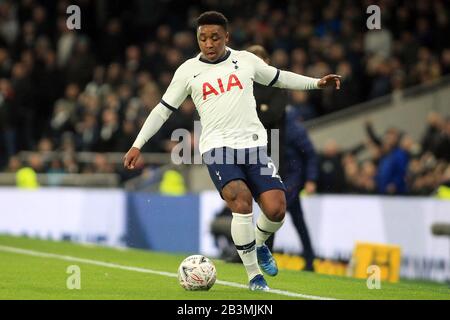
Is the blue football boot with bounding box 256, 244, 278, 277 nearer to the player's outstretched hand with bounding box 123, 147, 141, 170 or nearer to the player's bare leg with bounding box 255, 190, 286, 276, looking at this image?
the player's bare leg with bounding box 255, 190, 286, 276

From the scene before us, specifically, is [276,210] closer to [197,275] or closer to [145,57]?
[197,275]

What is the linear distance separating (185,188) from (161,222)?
6.65 ft

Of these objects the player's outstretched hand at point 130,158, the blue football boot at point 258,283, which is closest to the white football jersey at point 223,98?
the player's outstretched hand at point 130,158

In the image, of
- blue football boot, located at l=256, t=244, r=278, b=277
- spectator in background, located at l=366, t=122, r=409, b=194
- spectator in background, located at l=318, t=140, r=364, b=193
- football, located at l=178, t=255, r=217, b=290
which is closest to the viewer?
football, located at l=178, t=255, r=217, b=290

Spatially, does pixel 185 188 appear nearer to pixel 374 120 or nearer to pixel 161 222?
pixel 161 222

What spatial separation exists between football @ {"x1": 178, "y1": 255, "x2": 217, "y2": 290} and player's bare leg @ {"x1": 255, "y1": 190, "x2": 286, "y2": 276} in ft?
2.02

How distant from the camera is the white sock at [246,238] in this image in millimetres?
10023

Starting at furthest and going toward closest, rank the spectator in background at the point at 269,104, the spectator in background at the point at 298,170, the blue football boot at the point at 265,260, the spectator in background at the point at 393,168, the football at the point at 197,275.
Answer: the spectator in background at the point at 393,168 → the spectator in background at the point at 298,170 → the spectator in background at the point at 269,104 → the blue football boot at the point at 265,260 → the football at the point at 197,275

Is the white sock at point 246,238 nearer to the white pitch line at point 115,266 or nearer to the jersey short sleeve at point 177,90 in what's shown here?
the white pitch line at point 115,266

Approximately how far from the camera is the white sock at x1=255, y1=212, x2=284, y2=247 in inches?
412

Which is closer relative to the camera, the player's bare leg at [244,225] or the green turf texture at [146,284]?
A: the green turf texture at [146,284]

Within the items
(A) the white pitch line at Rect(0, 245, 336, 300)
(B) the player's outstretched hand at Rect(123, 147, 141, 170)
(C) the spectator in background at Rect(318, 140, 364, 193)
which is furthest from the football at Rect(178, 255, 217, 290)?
(C) the spectator in background at Rect(318, 140, 364, 193)

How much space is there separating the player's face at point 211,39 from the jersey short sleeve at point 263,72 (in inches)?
15.9
